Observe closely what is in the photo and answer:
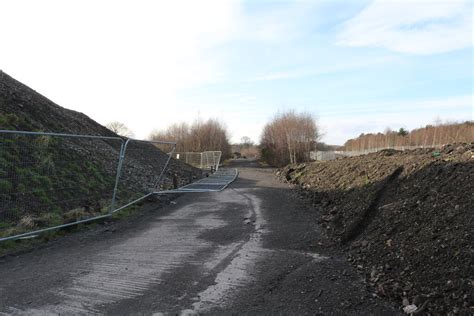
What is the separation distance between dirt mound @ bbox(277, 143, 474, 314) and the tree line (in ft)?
25.4

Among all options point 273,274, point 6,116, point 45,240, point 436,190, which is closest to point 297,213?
point 436,190

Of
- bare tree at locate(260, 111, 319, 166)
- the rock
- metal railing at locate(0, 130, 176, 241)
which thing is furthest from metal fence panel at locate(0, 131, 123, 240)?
bare tree at locate(260, 111, 319, 166)

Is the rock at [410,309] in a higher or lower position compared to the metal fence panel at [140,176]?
lower

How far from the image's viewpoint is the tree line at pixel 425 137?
2070 centimetres

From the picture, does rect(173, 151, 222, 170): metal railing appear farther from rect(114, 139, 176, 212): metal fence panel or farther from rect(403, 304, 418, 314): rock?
rect(403, 304, 418, 314): rock

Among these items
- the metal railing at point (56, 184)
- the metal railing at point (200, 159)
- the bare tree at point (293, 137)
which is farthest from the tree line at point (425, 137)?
the metal railing at point (200, 159)

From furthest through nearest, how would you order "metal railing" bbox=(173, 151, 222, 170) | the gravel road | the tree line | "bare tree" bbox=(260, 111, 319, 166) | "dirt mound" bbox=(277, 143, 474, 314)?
"bare tree" bbox=(260, 111, 319, 166) < "metal railing" bbox=(173, 151, 222, 170) < the tree line < the gravel road < "dirt mound" bbox=(277, 143, 474, 314)

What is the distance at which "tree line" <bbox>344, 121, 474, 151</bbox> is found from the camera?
67.9 feet

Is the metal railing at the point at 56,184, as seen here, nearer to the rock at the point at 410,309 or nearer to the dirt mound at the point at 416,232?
the dirt mound at the point at 416,232

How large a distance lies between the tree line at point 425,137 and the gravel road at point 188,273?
1026 cm

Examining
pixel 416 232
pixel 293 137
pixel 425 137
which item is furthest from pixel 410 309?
pixel 293 137

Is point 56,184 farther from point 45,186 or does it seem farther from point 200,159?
point 200,159

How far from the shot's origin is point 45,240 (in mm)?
7230

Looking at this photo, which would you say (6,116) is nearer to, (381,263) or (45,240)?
(45,240)
